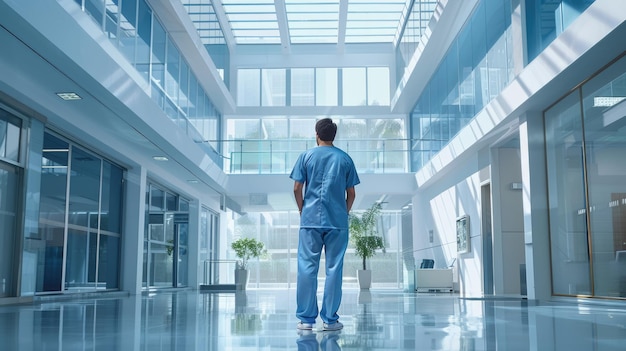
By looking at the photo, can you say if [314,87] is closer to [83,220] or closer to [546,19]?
[83,220]

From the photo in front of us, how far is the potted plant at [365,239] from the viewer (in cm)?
2253

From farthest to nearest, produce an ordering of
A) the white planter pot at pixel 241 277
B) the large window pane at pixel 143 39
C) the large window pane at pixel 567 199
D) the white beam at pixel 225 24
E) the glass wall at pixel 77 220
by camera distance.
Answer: the white planter pot at pixel 241 277 < the white beam at pixel 225 24 < the large window pane at pixel 143 39 < the glass wall at pixel 77 220 < the large window pane at pixel 567 199

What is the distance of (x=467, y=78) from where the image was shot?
52.9ft

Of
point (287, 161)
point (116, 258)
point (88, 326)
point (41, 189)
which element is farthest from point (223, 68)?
point (88, 326)

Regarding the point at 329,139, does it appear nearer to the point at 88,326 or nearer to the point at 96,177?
the point at 88,326

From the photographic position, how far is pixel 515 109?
38.1 feet

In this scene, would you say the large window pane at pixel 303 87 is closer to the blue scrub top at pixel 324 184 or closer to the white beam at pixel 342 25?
the white beam at pixel 342 25

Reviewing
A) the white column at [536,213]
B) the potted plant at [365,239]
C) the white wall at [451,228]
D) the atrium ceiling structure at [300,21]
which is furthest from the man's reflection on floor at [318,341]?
the potted plant at [365,239]

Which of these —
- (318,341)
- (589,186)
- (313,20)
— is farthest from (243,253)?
(318,341)

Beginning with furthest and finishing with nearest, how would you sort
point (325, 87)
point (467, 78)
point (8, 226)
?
1. point (325, 87)
2. point (467, 78)
3. point (8, 226)

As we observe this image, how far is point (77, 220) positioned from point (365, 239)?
11616mm

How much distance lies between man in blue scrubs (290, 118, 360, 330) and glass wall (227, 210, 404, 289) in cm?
2414

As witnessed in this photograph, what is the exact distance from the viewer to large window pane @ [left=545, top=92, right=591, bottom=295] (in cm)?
1006

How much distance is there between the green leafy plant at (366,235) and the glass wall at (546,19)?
1212 cm
